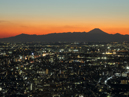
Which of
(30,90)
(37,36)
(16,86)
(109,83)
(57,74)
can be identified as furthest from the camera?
(37,36)

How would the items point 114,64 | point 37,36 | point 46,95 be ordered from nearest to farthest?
1. point 46,95
2. point 114,64
3. point 37,36

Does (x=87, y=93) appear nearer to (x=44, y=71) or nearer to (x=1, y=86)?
(x=1, y=86)

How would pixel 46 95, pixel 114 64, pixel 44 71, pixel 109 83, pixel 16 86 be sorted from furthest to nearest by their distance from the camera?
pixel 114 64
pixel 44 71
pixel 109 83
pixel 16 86
pixel 46 95

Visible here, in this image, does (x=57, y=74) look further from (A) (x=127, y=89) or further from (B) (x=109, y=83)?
(A) (x=127, y=89)

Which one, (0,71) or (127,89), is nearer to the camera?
(127,89)

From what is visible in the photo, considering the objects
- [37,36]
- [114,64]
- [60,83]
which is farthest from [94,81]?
[37,36]

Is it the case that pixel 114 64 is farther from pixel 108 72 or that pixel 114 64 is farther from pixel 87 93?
pixel 87 93

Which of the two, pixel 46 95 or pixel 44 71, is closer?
pixel 46 95

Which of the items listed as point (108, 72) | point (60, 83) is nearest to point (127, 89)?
point (60, 83)

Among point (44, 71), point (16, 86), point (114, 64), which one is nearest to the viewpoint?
point (16, 86)
